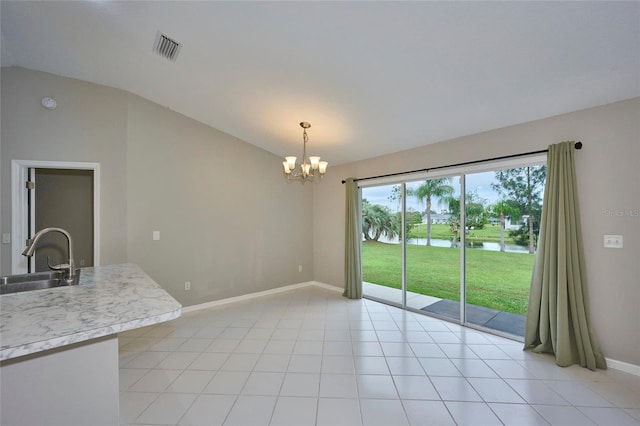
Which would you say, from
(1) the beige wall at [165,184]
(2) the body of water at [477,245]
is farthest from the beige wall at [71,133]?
(2) the body of water at [477,245]

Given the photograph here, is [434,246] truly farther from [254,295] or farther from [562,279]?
[254,295]

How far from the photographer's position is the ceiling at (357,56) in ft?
6.11

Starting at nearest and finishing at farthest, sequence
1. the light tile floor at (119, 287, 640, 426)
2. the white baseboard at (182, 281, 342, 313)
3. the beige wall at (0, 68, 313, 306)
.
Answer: the light tile floor at (119, 287, 640, 426) < the beige wall at (0, 68, 313, 306) < the white baseboard at (182, 281, 342, 313)

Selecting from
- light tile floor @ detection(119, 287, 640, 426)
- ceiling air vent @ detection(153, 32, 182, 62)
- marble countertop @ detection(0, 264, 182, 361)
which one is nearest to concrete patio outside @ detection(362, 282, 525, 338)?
light tile floor @ detection(119, 287, 640, 426)

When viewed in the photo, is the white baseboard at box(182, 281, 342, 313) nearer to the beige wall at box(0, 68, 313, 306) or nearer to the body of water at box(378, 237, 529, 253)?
the beige wall at box(0, 68, 313, 306)

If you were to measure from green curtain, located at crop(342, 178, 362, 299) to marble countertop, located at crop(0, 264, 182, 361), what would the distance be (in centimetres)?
327

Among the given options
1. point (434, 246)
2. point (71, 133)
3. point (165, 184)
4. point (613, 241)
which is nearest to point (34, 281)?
point (165, 184)

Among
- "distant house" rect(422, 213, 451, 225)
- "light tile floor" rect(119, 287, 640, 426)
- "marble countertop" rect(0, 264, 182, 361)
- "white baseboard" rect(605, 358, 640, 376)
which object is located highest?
"distant house" rect(422, 213, 451, 225)

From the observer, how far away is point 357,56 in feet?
7.57

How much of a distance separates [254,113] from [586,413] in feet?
14.0

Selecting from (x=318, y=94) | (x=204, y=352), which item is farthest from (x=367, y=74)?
(x=204, y=352)

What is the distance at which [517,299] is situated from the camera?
10.6 ft

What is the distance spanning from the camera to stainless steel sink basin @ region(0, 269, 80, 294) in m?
1.62

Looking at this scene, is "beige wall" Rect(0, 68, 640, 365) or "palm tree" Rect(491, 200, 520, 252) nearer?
"beige wall" Rect(0, 68, 640, 365)
